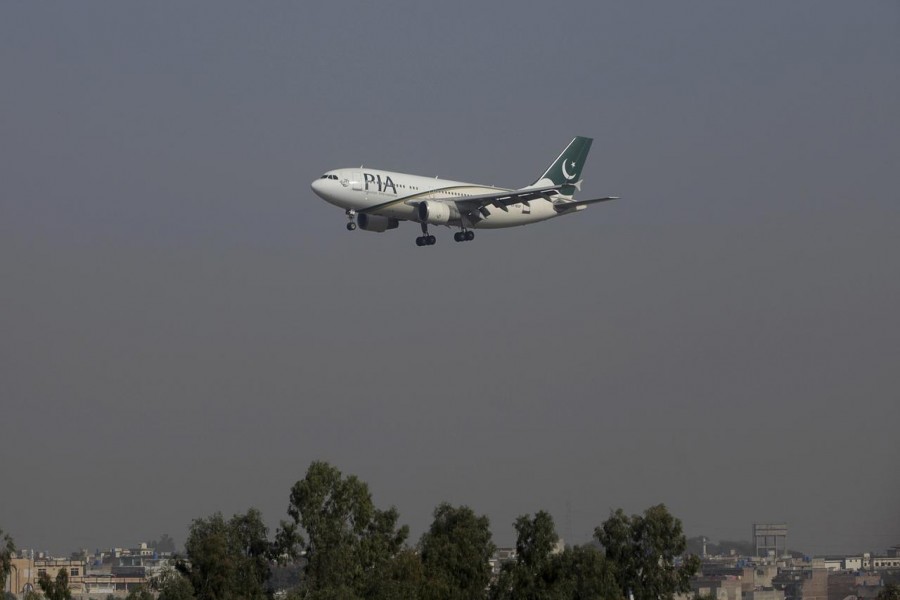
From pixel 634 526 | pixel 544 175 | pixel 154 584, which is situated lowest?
pixel 154 584

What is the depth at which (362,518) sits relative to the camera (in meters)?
81.4

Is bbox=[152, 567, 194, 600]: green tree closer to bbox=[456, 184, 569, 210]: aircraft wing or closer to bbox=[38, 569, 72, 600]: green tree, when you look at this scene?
bbox=[38, 569, 72, 600]: green tree

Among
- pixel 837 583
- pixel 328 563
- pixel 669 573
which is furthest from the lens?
pixel 837 583

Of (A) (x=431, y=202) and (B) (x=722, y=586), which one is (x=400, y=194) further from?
(B) (x=722, y=586)

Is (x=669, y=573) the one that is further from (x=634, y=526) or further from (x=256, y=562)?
(x=256, y=562)

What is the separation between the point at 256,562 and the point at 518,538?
15.1 m

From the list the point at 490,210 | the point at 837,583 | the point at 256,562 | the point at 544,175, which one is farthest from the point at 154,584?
the point at 837,583

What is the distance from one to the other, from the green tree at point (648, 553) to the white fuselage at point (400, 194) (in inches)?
943

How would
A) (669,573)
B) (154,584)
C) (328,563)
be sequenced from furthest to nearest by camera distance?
(669,573) < (328,563) < (154,584)

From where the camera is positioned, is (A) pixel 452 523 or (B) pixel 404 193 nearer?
(A) pixel 452 523

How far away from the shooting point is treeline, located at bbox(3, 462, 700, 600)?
7800cm

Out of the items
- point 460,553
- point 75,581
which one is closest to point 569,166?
point 460,553

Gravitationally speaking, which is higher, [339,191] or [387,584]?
[339,191]

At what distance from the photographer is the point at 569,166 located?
11319cm
